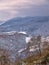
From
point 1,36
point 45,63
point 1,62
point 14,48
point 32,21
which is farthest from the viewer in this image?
point 32,21

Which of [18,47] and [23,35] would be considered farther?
[23,35]

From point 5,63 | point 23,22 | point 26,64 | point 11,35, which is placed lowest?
point 23,22

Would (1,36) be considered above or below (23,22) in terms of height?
above

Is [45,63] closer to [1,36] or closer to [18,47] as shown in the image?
[18,47]

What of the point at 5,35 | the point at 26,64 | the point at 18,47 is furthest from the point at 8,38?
the point at 26,64

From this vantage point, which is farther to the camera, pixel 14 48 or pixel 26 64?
pixel 14 48

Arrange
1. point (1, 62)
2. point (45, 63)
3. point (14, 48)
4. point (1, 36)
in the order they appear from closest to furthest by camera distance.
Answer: point (45, 63) < point (1, 62) < point (14, 48) < point (1, 36)

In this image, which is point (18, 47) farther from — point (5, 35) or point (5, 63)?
point (5, 63)

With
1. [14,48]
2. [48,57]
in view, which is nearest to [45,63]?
[48,57]

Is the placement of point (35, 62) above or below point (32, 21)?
above

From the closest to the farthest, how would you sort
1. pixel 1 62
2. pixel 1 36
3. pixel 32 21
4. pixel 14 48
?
pixel 1 62
pixel 14 48
pixel 1 36
pixel 32 21
